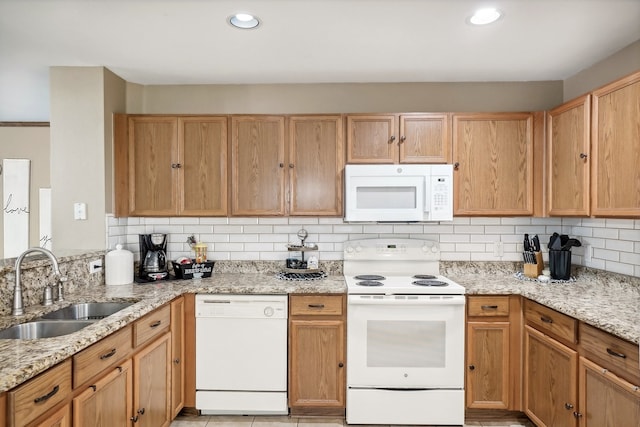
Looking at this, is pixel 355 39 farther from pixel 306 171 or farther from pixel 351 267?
pixel 351 267

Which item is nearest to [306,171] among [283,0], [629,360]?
[283,0]

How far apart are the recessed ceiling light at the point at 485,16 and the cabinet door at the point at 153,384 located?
249 cm

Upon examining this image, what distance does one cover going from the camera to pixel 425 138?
2.82 metres

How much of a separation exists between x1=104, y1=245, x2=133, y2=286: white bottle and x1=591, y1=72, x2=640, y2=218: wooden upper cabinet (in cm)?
304

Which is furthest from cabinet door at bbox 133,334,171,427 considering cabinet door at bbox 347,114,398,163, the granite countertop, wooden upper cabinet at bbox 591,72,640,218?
wooden upper cabinet at bbox 591,72,640,218

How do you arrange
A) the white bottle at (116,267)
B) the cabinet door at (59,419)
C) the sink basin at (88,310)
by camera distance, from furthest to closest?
the white bottle at (116,267) → the sink basin at (88,310) → the cabinet door at (59,419)

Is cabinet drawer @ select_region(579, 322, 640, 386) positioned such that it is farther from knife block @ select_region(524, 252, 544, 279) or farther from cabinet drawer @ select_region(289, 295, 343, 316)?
cabinet drawer @ select_region(289, 295, 343, 316)

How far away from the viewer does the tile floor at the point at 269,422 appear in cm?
253

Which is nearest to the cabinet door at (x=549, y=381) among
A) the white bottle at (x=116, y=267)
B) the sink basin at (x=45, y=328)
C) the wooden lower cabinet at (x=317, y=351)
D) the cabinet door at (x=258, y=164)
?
the wooden lower cabinet at (x=317, y=351)

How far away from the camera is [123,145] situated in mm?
2850

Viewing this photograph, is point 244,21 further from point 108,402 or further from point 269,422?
point 269,422

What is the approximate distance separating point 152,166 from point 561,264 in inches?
120

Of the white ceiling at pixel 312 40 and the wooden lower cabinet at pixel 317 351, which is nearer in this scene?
the white ceiling at pixel 312 40

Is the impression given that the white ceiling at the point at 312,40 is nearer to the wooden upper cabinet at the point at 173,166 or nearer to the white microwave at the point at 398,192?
the wooden upper cabinet at the point at 173,166
